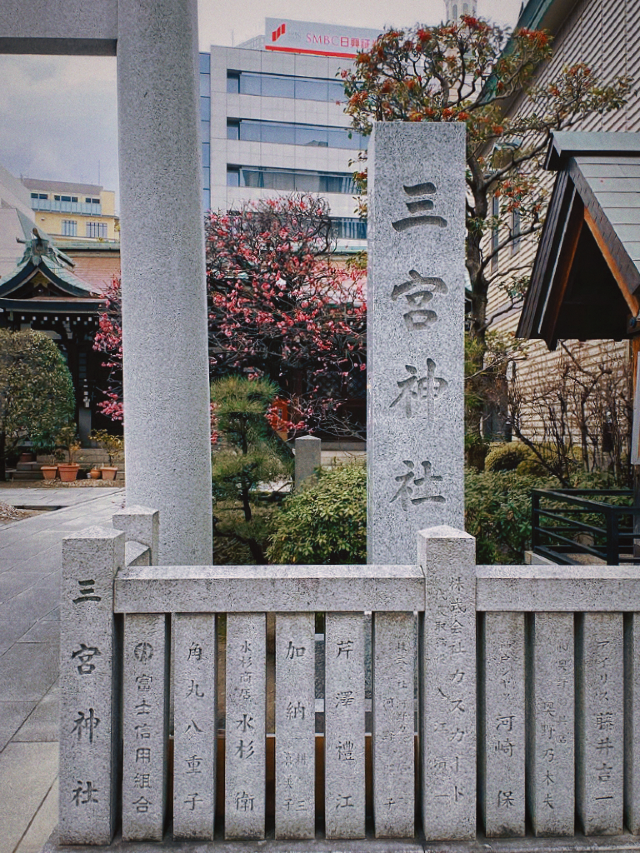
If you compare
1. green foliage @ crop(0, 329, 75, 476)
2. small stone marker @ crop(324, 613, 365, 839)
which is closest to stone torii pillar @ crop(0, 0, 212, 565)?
small stone marker @ crop(324, 613, 365, 839)

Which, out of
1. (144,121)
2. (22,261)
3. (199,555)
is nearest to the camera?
(144,121)

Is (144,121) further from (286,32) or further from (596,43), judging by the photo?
(286,32)

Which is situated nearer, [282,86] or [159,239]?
[159,239]

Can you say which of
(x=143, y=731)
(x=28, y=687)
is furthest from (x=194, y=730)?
(x=28, y=687)

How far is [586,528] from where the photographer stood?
4.55 meters

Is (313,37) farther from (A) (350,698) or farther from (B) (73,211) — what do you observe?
(A) (350,698)

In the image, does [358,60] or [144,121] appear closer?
[144,121]

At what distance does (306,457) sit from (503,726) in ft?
16.6

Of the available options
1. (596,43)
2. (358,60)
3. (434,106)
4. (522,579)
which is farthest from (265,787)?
(596,43)

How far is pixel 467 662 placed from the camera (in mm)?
1994

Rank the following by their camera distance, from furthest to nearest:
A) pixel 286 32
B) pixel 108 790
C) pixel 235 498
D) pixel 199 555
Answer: pixel 286 32, pixel 235 498, pixel 199 555, pixel 108 790

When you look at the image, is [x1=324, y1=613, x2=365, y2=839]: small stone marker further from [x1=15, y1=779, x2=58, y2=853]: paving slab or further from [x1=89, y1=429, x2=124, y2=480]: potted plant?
[x1=89, y1=429, x2=124, y2=480]: potted plant

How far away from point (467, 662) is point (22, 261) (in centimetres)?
1788

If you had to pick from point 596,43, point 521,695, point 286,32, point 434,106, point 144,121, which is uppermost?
point 286,32
